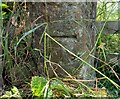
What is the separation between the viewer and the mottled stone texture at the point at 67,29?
4.30 ft

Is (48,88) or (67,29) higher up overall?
(67,29)

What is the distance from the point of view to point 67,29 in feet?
4.35

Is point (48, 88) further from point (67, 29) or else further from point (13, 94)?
point (67, 29)

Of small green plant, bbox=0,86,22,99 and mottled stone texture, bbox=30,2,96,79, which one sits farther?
mottled stone texture, bbox=30,2,96,79

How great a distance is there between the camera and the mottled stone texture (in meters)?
1.31

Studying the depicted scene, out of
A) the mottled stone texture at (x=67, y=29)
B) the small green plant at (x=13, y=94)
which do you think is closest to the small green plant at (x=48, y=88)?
the small green plant at (x=13, y=94)

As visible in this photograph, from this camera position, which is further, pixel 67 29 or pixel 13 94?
pixel 67 29

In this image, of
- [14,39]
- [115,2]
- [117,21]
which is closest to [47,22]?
[14,39]

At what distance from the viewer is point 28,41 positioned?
4.43 feet

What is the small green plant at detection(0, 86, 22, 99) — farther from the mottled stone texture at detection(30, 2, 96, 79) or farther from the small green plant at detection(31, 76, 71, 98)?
the mottled stone texture at detection(30, 2, 96, 79)

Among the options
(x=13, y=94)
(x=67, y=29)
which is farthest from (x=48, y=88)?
(x=67, y=29)

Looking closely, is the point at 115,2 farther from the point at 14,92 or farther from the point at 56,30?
the point at 14,92

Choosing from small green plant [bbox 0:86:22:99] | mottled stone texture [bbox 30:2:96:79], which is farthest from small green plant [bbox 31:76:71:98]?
mottled stone texture [bbox 30:2:96:79]

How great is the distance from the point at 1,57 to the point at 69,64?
0.31m
